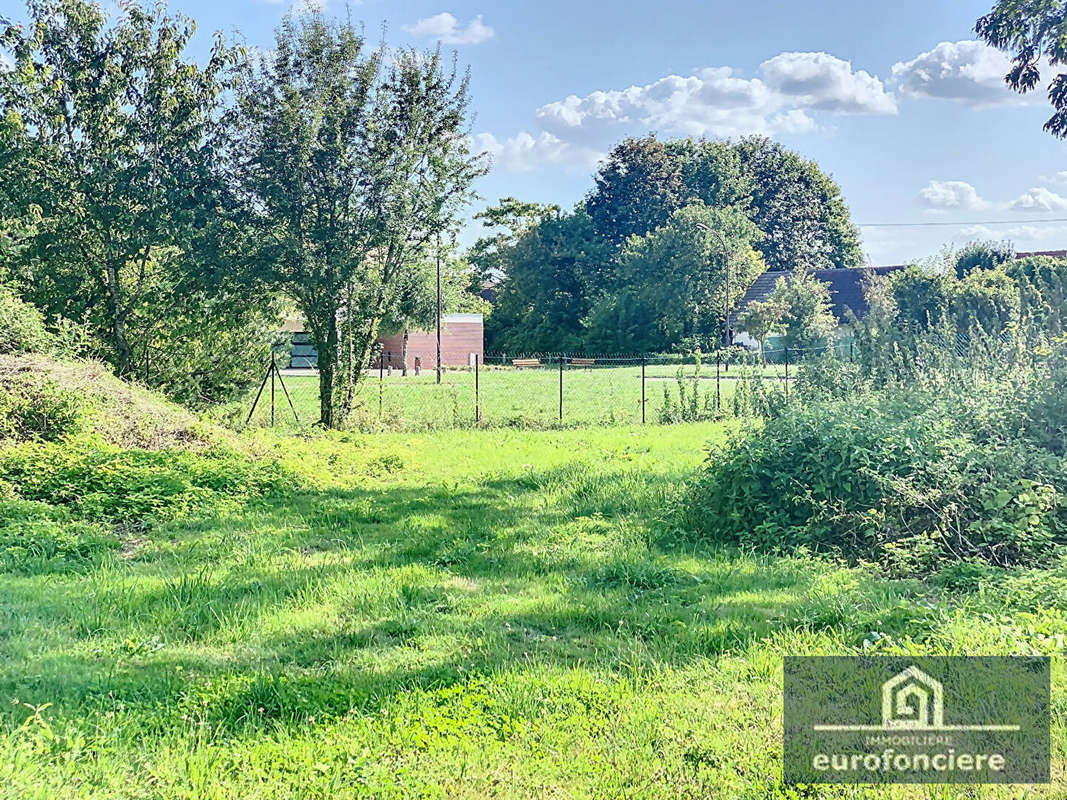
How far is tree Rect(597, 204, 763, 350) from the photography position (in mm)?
50844

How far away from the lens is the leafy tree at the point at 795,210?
70062 mm

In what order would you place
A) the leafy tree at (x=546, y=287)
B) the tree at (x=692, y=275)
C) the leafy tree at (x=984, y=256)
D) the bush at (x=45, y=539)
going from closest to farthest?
the bush at (x=45, y=539) < the leafy tree at (x=984, y=256) < the tree at (x=692, y=275) < the leafy tree at (x=546, y=287)

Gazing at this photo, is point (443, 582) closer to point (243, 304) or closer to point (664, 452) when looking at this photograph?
point (664, 452)

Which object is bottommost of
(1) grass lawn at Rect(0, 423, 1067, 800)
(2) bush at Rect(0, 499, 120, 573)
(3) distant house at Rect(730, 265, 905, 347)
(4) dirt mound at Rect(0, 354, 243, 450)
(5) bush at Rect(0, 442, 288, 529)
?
(1) grass lawn at Rect(0, 423, 1067, 800)

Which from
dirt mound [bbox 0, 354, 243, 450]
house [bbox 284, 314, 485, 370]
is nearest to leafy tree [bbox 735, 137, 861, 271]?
house [bbox 284, 314, 485, 370]

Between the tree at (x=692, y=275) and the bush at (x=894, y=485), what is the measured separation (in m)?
43.3

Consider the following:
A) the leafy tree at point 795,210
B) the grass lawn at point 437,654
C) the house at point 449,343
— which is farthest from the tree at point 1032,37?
the leafy tree at point 795,210

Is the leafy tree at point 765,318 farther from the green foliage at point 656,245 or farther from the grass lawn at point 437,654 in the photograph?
the grass lawn at point 437,654

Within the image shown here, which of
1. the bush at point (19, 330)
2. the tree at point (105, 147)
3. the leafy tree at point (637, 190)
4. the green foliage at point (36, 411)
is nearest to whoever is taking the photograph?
the green foliage at point (36, 411)

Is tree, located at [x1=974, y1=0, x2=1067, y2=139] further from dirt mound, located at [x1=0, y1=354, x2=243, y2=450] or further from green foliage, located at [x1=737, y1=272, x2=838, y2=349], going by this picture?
green foliage, located at [x1=737, y1=272, x2=838, y2=349]

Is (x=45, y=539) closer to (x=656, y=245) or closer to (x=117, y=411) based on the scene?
(x=117, y=411)

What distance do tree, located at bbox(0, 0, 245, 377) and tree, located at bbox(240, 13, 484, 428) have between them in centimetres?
113

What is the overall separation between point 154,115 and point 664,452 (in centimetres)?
1141

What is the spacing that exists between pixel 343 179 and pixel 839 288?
49.5 m
